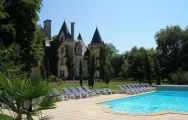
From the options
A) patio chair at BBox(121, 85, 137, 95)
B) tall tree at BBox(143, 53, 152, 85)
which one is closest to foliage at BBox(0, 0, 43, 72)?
patio chair at BBox(121, 85, 137, 95)

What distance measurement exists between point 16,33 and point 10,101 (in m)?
19.5

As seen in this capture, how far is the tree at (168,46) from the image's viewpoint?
50750 millimetres

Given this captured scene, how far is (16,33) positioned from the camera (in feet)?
80.7

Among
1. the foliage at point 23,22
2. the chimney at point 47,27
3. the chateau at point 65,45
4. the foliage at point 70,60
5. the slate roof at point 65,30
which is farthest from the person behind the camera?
the slate roof at point 65,30

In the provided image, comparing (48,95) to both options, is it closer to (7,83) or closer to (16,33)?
(7,83)

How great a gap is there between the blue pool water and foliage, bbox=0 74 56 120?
9.78m

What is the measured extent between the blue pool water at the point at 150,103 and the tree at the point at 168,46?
77.8 feet

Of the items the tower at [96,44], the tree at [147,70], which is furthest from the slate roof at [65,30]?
the tree at [147,70]

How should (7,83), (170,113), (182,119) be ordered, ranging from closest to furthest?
(7,83)
(182,119)
(170,113)

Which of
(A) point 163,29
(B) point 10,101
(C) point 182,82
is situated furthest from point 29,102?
(A) point 163,29

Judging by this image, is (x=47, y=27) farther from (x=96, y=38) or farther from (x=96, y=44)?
(x=96, y=44)

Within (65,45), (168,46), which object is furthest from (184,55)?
(65,45)

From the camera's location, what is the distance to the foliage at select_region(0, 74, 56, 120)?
220 inches

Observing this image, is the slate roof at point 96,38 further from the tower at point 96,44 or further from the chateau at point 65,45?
the chateau at point 65,45
